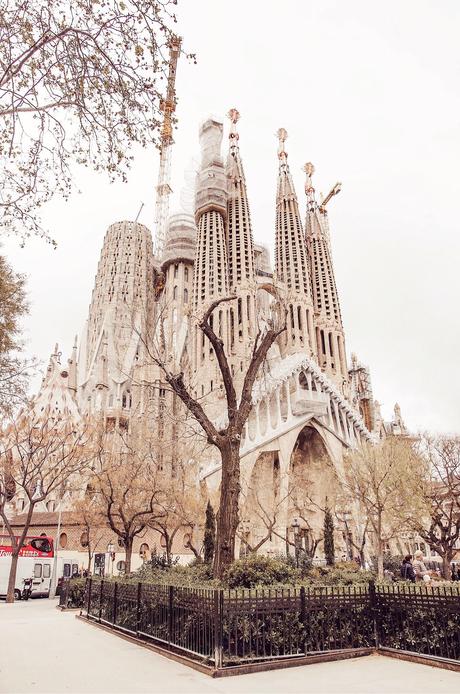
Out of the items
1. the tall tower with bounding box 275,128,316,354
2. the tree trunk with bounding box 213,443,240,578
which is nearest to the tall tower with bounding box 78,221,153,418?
the tall tower with bounding box 275,128,316,354

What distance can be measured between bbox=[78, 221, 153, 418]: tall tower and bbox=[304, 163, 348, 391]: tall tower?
20459 millimetres

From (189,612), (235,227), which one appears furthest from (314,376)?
(189,612)

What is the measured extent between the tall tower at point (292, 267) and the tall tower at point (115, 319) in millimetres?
16355

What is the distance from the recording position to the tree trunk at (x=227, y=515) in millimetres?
10117

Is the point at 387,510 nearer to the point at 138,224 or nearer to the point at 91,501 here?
the point at 91,501

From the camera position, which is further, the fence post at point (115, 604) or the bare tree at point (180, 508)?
the bare tree at point (180, 508)

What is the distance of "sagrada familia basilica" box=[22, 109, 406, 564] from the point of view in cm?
4328

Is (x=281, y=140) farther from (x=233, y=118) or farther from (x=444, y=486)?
(x=444, y=486)

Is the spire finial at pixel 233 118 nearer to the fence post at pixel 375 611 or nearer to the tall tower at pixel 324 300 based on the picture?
the tall tower at pixel 324 300

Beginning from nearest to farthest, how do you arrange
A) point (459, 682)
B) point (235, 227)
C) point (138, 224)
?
1. point (459, 682)
2. point (235, 227)
3. point (138, 224)

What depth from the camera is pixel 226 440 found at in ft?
35.9

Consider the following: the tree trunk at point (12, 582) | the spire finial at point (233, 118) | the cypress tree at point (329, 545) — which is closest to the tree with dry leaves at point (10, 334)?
the tree trunk at point (12, 582)

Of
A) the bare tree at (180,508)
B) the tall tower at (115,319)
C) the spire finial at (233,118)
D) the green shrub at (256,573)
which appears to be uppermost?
the spire finial at (233,118)

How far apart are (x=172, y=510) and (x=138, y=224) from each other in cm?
5243
